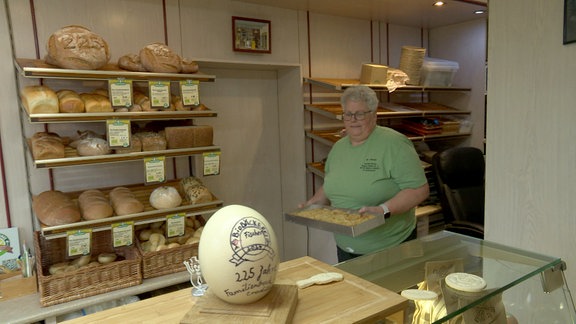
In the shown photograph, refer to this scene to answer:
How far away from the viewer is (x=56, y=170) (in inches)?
97.9

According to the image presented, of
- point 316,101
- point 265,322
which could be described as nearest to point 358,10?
point 316,101

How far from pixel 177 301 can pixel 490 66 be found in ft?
5.94

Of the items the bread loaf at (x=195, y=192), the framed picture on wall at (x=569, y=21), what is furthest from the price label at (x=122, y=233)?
the framed picture on wall at (x=569, y=21)

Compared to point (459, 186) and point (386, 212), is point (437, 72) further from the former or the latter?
point (386, 212)

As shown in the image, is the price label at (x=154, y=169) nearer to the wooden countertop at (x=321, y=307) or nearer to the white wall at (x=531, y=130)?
the wooden countertop at (x=321, y=307)

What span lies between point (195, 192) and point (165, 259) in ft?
1.39

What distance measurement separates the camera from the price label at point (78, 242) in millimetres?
2125

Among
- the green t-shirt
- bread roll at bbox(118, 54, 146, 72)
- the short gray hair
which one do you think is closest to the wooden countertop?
the green t-shirt

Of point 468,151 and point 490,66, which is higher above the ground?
point 490,66

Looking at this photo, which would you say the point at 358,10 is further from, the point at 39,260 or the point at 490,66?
the point at 39,260

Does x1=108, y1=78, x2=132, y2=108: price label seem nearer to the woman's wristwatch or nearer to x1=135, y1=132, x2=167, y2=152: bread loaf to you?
x1=135, y1=132, x2=167, y2=152: bread loaf

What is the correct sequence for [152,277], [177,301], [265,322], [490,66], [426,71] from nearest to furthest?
[265,322], [177,301], [490,66], [152,277], [426,71]

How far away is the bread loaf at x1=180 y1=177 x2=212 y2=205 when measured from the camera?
251 centimetres

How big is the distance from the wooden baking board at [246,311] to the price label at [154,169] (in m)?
1.62
